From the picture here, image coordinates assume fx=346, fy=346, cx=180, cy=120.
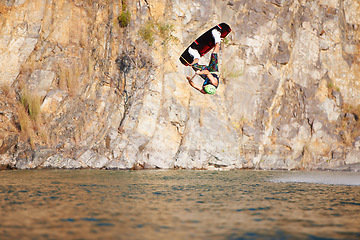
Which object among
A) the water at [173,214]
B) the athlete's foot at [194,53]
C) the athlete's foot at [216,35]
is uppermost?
the athlete's foot at [216,35]

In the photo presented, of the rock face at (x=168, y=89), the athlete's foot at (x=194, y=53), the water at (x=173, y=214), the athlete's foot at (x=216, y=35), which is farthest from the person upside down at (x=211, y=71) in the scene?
the rock face at (x=168, y=89)

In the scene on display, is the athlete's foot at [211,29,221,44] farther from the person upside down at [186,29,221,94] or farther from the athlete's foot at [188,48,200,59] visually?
the athlete's foot at [188,48,200,59]

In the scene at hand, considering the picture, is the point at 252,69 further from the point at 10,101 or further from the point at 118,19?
the point at 10,101

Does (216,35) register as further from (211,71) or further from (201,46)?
(211,71)

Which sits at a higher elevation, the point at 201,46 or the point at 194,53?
the point at 201,46

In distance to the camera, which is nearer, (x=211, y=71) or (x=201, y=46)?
(x=211, y=71)

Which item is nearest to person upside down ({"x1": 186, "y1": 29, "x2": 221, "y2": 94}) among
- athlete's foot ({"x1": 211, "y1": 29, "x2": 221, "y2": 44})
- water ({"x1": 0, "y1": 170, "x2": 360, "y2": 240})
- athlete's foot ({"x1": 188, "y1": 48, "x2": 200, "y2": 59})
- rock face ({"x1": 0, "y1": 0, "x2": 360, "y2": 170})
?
athlete's foot ({"x1": 211, "y1": 29, "x2": 221, "y2": 44})

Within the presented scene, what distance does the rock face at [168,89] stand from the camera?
18547 millimetres

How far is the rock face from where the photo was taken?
18.5m

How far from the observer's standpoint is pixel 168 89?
20.0m

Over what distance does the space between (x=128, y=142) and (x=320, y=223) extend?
13.6 meters

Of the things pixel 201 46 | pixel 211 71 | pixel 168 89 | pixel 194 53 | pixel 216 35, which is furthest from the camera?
pixel 168 89

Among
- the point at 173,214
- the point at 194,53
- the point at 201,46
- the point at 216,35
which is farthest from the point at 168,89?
the point at 173,214

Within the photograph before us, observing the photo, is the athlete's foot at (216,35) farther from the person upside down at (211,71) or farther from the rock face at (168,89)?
the rock face at (168,89)
